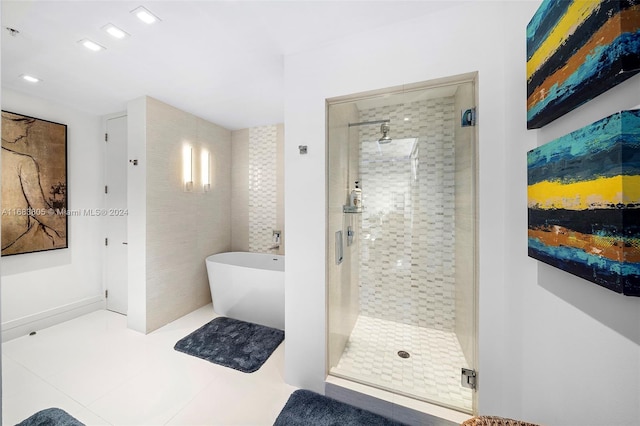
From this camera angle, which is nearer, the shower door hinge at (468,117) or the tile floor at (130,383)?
the shower door hinge at (468,117)

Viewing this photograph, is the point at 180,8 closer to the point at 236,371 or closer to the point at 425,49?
the point at 425,49

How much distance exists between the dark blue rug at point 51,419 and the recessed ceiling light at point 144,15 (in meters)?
2.67

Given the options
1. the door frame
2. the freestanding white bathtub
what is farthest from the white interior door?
the freestanding white bathtub

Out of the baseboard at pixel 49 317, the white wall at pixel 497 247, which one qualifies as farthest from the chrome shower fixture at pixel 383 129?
the baseboard at pixel 49 317

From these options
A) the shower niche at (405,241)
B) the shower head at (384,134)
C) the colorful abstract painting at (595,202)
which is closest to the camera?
the colorful abstract painting at (595,202)

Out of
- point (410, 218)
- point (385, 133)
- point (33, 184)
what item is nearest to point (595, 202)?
point (410, 218)

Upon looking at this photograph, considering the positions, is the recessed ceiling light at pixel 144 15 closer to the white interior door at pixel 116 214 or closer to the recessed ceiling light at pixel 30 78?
the recessed ceiling light at pixel 30 78

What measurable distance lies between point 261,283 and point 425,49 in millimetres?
2579

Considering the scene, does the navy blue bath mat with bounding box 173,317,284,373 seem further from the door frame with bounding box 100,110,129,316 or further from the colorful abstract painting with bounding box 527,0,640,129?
the colorful abstract painting with bounding box 527,0,640,129

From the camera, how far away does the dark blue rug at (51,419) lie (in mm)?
1619

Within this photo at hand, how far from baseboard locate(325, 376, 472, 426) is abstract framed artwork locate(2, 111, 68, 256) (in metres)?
3.39

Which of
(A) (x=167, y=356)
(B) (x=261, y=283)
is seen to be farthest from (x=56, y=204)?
(B) (x=261, y=283)

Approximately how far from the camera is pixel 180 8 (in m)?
1.57

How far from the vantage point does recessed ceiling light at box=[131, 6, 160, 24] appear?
61.9 inches
